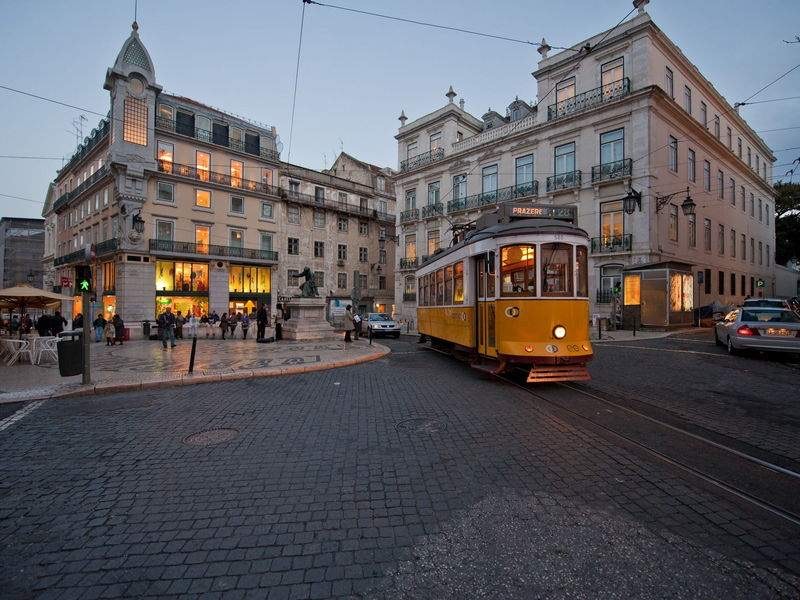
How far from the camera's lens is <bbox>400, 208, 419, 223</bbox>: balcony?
37.3m

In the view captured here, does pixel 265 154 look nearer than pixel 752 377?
No

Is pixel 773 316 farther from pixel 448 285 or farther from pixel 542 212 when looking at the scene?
pixel 448 285

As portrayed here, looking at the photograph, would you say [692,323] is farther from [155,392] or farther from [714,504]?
[155,392]

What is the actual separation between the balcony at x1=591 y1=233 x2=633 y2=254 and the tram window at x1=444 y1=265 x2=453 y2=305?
17.3 m

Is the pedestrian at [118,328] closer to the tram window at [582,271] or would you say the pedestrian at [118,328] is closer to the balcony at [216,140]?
the tram window at [582,271]

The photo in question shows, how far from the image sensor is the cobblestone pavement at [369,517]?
2.43 meters

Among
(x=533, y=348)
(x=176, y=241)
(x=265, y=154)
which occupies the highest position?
(x=265, y=154)

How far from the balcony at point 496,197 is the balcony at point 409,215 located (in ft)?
13.5

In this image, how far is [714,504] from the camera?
11.0ft

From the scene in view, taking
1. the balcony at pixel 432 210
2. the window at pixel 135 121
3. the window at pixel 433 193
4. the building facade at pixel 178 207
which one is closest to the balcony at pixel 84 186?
the building facade at pixel 178 207

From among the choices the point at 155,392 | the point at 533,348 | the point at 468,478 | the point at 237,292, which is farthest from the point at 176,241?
the point at 468,478

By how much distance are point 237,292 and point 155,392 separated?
3030 centimetres

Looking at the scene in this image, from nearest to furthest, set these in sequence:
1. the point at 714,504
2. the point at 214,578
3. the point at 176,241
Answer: the point at 214,578 → the point at 714,504 → the point at 176,241

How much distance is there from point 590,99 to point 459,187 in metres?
11.6
